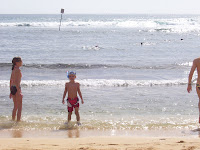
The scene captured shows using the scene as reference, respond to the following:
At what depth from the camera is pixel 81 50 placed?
25484 millimetres

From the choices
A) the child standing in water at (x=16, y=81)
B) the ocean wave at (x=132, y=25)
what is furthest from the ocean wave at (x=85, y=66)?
the ocean wave at (x=132, y=25)

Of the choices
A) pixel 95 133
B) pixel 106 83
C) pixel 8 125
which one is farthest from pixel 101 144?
pixel 106 83

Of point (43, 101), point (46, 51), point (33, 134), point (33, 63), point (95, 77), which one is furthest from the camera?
point (46, 51)

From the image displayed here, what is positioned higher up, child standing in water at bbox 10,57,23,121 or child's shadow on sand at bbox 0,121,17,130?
child standing in water at bbox 10,57,23,121

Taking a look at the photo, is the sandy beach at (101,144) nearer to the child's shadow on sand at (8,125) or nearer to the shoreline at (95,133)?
the shoreline at (95,133)

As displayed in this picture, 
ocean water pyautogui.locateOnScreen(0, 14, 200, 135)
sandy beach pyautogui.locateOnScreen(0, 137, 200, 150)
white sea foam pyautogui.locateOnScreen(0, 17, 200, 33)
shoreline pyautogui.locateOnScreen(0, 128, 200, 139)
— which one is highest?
white sea foam pyautogui.locateOnScreen(0, 17, 200, 33)

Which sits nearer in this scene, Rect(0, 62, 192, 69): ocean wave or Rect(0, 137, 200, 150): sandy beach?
Rect(0, 137, 200, 150): sandy beach

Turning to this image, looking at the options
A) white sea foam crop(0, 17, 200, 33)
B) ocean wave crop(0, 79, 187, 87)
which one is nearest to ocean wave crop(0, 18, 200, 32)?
white sea foam crop(0, 17, 200, 33)

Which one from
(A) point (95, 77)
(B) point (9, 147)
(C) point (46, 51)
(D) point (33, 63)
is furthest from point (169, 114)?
(C) point (46, 51)

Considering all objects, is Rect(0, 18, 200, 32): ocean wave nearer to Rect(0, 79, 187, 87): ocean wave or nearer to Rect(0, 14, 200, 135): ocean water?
Rect(0, 14, 200, 135): ocean water

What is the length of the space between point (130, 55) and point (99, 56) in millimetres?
2140

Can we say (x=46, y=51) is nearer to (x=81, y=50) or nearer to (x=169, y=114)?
(x=81, y=50)

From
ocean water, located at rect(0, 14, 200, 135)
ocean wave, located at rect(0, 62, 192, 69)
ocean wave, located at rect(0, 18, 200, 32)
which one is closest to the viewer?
ocean water, located at rect(0, 14, 200, 135)

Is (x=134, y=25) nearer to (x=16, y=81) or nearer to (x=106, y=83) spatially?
(x=106, y=83)
